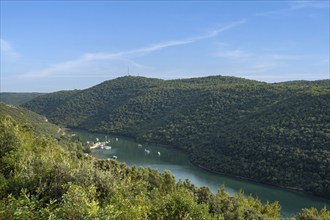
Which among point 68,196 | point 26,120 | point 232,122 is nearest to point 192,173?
point 232,122

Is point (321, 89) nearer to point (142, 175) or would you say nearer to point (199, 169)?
point (199, 169)

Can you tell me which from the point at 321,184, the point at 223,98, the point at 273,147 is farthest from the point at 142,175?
the point at 223,98

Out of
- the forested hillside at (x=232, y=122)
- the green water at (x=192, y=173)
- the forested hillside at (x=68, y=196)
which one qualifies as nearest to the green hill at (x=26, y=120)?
the green water at (x=192, y=173)

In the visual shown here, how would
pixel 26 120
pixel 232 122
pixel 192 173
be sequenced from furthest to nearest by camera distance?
pixel 232 122
pixel 26 120
pixel 192 173

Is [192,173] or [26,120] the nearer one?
[192,173]

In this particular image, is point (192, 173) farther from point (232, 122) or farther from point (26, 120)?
point (26, 120)

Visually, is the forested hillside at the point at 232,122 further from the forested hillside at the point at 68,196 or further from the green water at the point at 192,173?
the forested hillside at the point at 68,196
